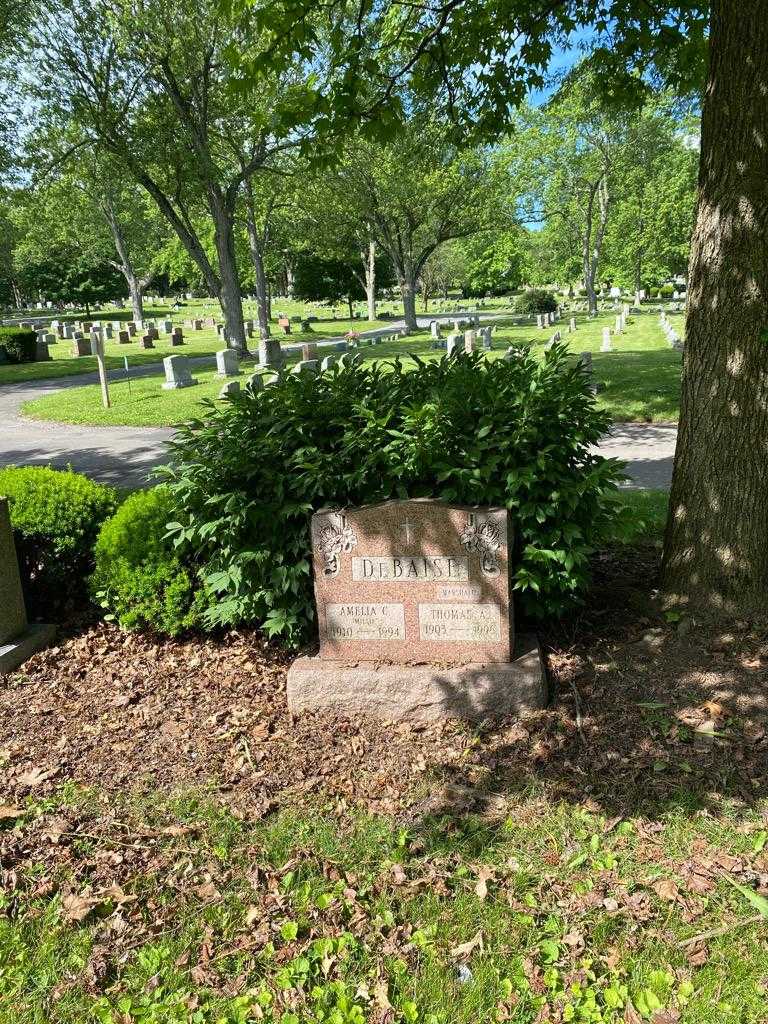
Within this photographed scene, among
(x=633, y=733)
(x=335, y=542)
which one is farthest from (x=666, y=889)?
(x=335, y=542)

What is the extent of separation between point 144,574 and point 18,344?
99.3 feet

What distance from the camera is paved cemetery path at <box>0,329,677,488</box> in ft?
33.7

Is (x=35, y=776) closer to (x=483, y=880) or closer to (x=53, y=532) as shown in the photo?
(x=53, y=532)

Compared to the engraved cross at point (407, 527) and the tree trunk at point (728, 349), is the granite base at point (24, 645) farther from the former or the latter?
the tree trunk at point (728, 349)

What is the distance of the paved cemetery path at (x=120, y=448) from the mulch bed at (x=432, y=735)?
4093 millimetres

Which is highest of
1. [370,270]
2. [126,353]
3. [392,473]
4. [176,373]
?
[370,270]

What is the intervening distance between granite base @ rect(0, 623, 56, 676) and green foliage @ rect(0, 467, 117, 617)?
41 cm

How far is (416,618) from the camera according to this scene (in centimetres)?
444

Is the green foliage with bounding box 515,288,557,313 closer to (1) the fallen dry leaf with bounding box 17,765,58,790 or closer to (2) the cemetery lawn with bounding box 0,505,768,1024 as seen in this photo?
(2) the cemetery lawn with bounding box 0,505,768,1024

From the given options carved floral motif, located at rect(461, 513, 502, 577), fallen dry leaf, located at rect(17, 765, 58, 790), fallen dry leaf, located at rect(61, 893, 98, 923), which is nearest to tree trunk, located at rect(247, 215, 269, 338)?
carved floral motif, located at rect(461, 513, 502, 577)

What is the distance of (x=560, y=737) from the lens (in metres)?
4.02

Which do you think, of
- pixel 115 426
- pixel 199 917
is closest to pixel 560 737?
pixel 199 917

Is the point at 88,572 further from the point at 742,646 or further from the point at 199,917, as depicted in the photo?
the point at 742,646

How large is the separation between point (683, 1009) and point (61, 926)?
250 cm
